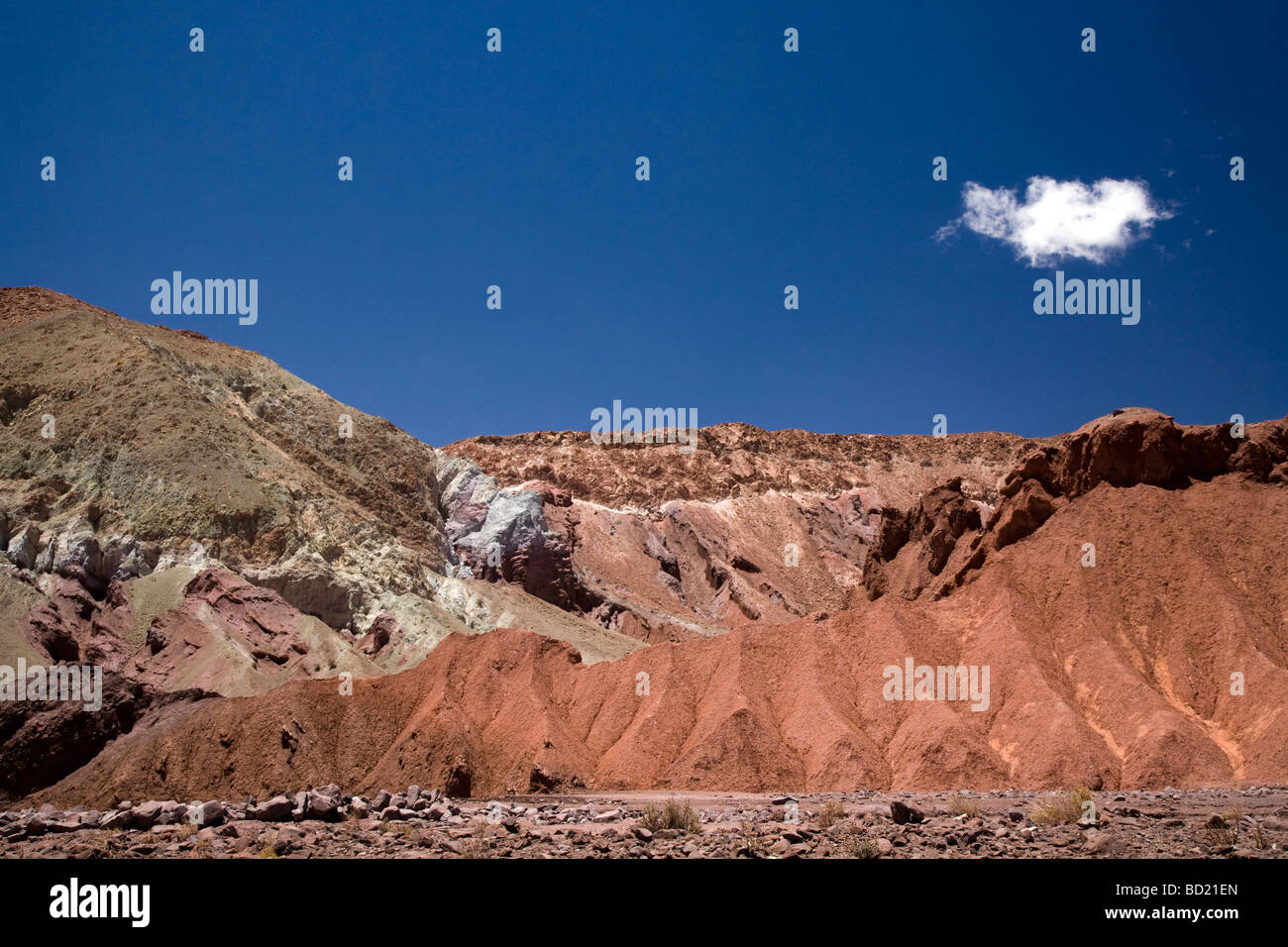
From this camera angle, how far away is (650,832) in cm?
1543

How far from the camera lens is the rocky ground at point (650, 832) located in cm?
1313

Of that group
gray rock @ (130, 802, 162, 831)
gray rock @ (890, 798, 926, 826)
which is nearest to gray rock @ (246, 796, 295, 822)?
gray rock @ (130, 802, 162, 831)

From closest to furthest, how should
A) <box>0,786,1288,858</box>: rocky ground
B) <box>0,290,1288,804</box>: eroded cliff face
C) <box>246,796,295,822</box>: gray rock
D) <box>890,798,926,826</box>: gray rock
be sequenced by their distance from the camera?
<box>0,786,1288,858</box>: rocky ground → <box>890,798,926,826</box>: gray rock → <box>246,796,295,822</box>: gray rock → <box>0,290,1288,804</box>: eroded cliff face

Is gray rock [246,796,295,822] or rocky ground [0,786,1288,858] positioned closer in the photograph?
rocky ground [0,786,1288,858]

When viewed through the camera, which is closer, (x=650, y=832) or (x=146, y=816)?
(x=650, y=832)

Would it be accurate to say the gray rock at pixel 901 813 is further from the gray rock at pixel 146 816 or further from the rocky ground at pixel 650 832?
the gray rock at pixel 146 816

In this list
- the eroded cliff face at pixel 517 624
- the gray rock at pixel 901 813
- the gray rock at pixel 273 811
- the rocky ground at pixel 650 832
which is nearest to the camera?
the rocky ground at pixel 650 832

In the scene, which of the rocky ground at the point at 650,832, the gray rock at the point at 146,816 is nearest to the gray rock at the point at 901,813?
the rocky ground at the point at 650,832

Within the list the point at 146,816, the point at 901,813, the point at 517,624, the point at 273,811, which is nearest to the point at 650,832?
the point at 901,813

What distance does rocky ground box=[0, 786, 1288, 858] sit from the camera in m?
13.1

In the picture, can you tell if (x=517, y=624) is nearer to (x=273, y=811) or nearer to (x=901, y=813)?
(x=273, y=811)

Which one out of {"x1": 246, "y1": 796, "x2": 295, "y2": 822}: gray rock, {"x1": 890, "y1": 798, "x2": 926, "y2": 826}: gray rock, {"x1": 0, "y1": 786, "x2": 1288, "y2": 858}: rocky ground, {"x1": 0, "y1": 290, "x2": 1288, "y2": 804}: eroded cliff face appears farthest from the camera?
{"x1": 0, "y1": 290, "x2": 1288, "y2": 804}: eroded cliff face

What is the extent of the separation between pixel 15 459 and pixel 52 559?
1000cm

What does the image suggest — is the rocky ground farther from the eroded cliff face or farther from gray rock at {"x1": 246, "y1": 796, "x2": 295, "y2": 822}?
the eroded cliff face
